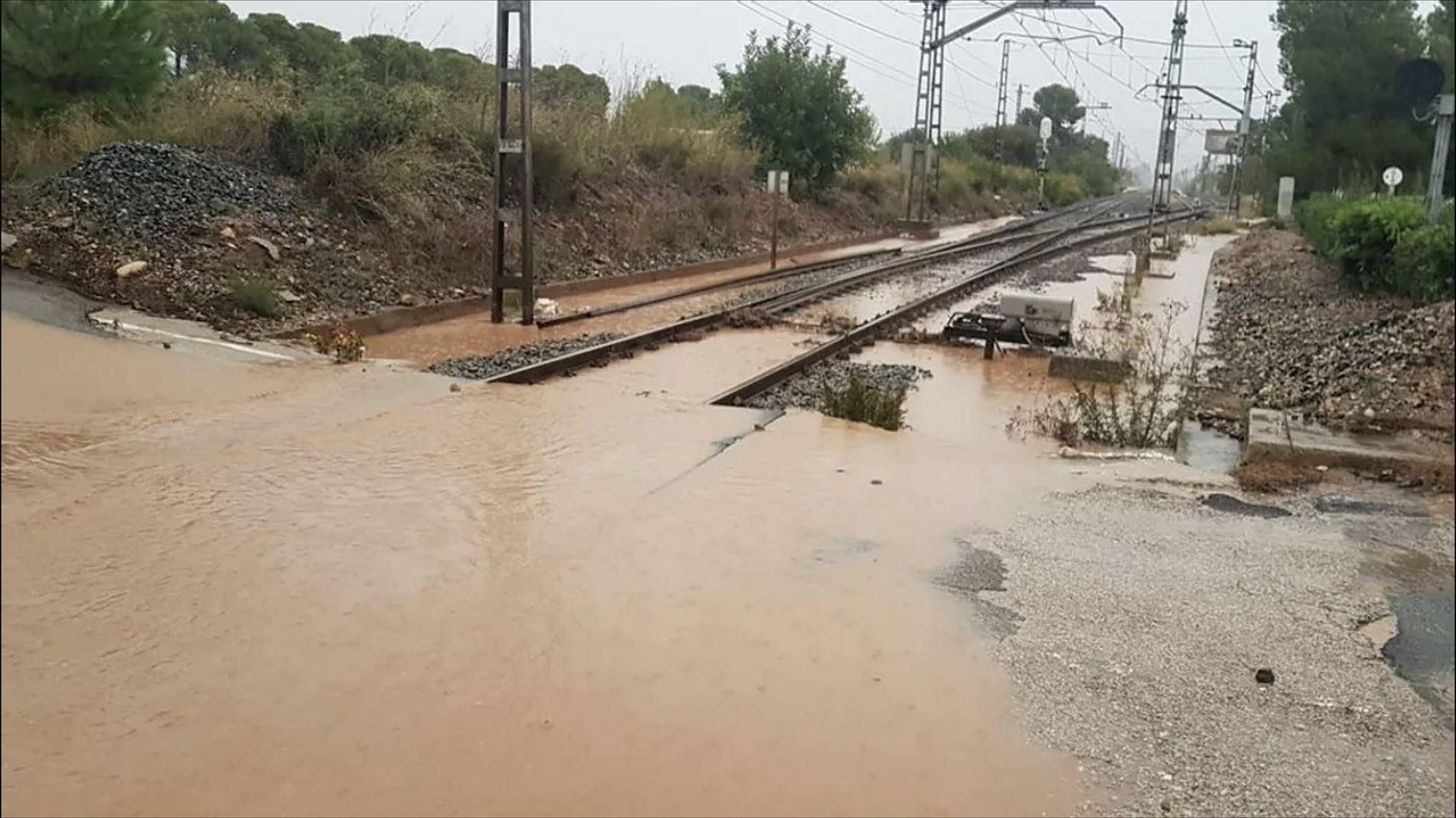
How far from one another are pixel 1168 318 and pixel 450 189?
10194 millimetres

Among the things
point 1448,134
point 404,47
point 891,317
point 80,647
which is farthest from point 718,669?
point 404,47

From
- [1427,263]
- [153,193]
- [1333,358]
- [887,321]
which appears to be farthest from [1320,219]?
[153,193]

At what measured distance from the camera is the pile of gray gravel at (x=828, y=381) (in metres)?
10.3

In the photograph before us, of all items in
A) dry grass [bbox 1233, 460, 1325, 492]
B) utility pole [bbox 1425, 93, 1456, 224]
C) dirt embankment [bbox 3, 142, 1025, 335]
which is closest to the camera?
utility pole [bbox 1425, 93, 1456, 224]

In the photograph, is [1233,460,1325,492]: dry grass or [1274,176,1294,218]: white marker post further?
[1233,460,1325,492]: dry grass

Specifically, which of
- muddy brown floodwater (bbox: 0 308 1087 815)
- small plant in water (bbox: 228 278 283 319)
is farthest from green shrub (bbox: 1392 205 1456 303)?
small plant in water (bbox: 228 278 283 319)

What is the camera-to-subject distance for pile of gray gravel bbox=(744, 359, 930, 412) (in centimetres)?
1028

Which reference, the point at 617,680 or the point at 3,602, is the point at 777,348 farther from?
the point at 3,602

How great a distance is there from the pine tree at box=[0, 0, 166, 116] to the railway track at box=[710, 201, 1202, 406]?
5.03 meters

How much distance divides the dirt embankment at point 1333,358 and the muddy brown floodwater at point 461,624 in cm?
203

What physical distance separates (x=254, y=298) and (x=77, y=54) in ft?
28.9

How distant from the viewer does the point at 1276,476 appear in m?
6.99

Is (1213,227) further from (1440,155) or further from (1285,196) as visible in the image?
(1440,155)

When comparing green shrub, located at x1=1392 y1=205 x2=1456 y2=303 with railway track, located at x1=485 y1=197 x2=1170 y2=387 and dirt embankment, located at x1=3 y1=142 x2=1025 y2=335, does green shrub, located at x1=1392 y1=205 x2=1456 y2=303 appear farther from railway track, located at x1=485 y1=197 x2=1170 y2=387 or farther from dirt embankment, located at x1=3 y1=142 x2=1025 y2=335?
dirt embankment, located at x1=3 y1=142 x2=1025 y2=335
